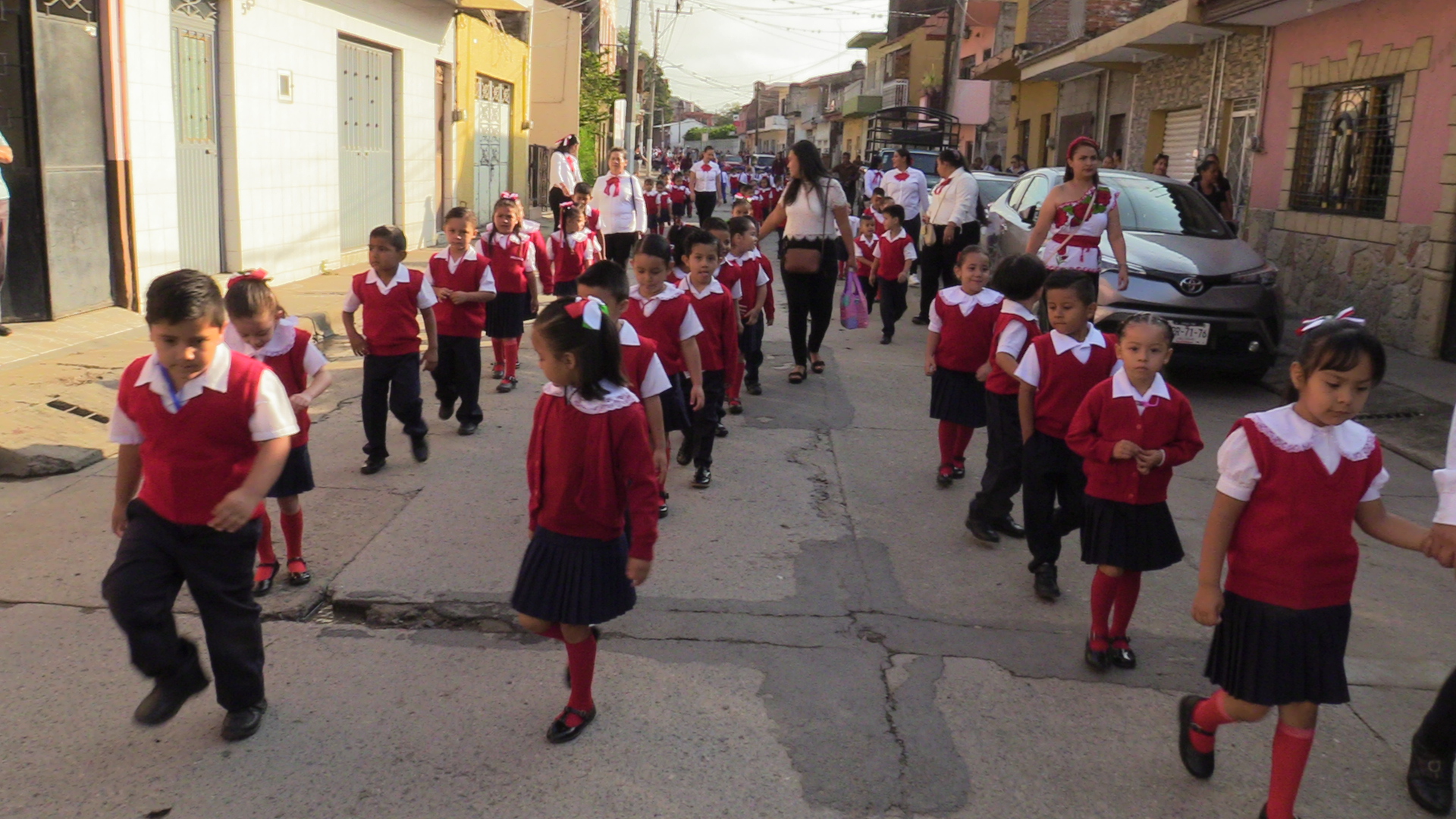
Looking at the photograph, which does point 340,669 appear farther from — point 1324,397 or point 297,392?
point 1324,397

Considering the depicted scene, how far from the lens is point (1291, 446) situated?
3029 millimetres

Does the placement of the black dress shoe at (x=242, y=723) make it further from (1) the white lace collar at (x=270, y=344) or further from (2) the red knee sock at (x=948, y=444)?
(2) the red knee sock at (x=948, y=444)

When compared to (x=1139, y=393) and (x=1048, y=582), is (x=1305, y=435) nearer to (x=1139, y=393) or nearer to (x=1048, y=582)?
(x=1139, y=393)

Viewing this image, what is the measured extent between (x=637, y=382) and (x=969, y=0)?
113 feet

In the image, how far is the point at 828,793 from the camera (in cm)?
333

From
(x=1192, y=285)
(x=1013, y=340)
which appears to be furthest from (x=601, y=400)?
(x=1192, y=285)

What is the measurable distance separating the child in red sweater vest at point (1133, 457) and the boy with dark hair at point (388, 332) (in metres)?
3.46

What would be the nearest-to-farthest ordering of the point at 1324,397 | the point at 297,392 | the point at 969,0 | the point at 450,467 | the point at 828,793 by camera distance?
the point at 1324,397, the point at 828,793, the point at 297,392, the point at 450,467, the point at 969,0

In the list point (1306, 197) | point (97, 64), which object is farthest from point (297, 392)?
point (1306, 197)

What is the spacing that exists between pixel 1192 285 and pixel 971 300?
356 cm

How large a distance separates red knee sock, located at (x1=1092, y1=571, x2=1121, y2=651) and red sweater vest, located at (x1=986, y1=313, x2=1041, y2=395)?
1168mm

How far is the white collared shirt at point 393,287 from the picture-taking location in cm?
612

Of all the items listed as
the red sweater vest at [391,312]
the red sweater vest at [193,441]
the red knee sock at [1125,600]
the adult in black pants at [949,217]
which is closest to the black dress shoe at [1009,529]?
the red knee sock at [1125,600]

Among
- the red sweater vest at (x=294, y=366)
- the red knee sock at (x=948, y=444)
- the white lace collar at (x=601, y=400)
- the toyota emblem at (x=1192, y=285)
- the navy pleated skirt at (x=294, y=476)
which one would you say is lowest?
the red knee sock at (x=948, y=444)
